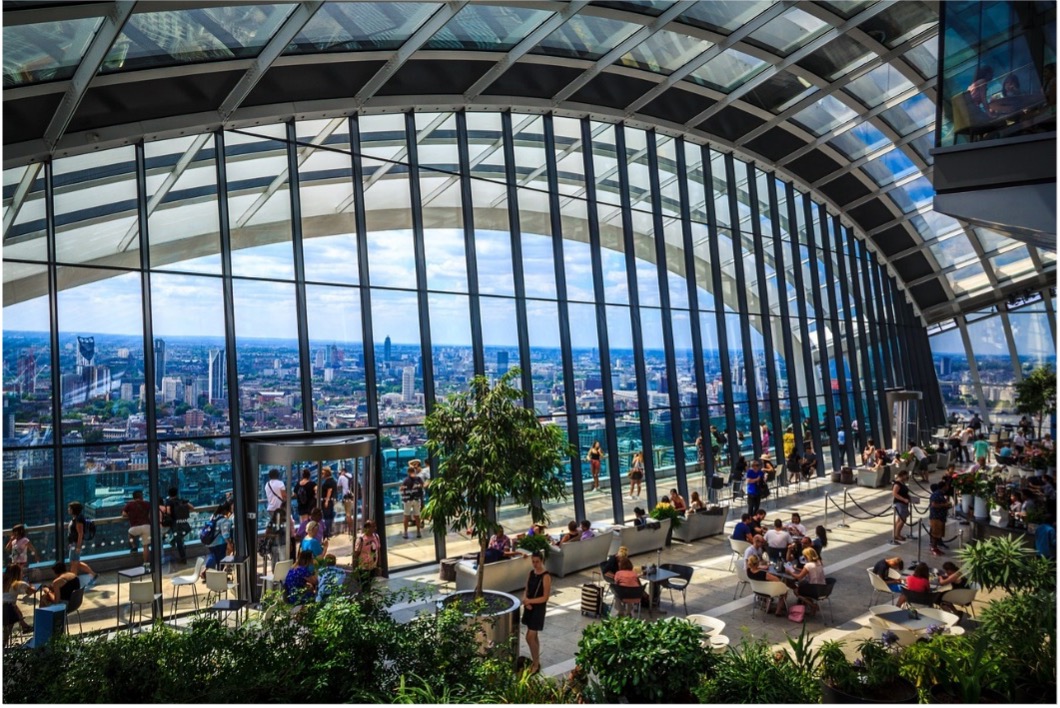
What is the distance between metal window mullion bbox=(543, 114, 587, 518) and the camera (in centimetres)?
1508

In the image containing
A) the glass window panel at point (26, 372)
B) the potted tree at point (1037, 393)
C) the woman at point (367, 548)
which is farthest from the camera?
the potted tree at point (1037, 393)

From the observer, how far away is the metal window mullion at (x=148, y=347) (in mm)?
10711

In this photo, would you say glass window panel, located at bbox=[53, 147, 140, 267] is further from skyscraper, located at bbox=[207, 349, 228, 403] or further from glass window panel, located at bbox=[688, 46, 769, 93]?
glass window panel, located at bbox=[688, 46, 769, 93]

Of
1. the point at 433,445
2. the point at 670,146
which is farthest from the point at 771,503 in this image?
the point at 433,445

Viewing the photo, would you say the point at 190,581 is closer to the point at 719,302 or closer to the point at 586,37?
the point at 586,37

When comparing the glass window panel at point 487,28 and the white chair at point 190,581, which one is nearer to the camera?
the white chair at point 190,581

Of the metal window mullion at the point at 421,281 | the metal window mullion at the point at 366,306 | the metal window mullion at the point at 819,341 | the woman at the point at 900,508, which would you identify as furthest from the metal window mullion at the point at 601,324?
the metal window mullion at the point at 819,341

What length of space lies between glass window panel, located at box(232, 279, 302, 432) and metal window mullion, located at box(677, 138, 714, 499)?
9.75 meters

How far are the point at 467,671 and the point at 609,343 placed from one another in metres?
10.7

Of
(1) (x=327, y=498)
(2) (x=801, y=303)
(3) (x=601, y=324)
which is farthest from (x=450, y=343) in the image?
(2) (x=801, y=303)

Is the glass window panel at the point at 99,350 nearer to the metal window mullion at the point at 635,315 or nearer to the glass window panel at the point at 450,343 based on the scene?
the glass window panel at the point at 450,343

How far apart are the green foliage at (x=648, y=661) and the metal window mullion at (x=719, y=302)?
12.8 metres

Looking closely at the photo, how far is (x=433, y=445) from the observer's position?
9016mm

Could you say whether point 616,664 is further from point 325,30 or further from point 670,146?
point 670,146
